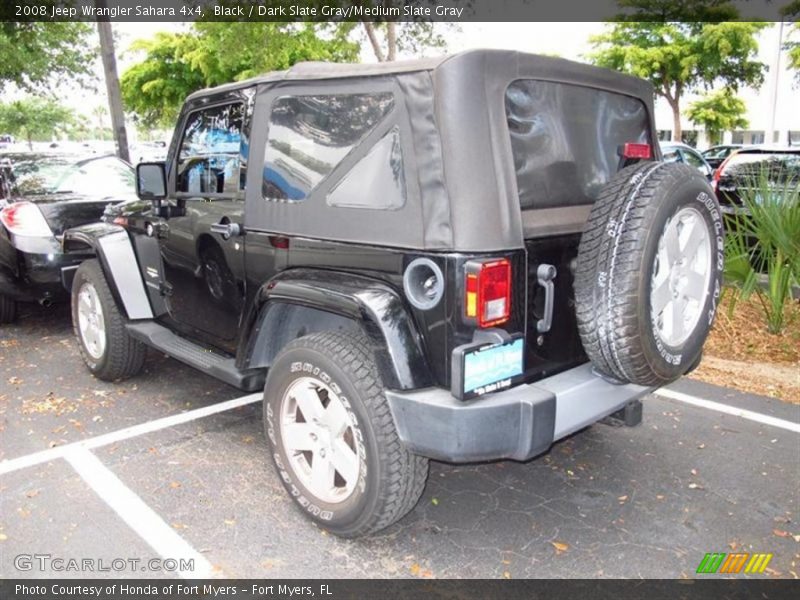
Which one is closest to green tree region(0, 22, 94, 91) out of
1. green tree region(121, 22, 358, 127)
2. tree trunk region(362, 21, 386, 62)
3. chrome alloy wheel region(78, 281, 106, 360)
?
green tree region(121, 22, 358, 127)

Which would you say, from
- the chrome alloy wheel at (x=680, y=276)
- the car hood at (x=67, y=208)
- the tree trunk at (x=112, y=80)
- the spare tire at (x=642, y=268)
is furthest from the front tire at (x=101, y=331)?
the tree trunk at (x=112, y=80)

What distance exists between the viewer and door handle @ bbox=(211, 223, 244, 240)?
3.43m

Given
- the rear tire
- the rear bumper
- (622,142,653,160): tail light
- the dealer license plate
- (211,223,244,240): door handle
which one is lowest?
the rear tire

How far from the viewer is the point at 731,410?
452 centimetres

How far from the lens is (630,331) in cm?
258

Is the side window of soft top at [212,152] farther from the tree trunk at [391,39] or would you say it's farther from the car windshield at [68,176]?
the tree trunk at [391,39]

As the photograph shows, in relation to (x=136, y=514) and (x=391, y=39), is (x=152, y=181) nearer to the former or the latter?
(x=136, y=514)

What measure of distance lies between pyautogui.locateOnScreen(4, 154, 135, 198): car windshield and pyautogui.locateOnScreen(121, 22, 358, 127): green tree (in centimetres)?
437

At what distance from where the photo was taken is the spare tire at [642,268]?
2.56m

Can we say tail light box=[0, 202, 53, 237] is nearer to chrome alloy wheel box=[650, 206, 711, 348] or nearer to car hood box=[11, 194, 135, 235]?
car hood box=[11, 194, 135, 235]

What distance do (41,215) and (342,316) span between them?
14.7 feet

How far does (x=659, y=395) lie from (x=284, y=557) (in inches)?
121

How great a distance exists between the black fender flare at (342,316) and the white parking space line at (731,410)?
2793 millimetres

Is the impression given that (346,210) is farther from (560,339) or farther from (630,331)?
(630,331)
